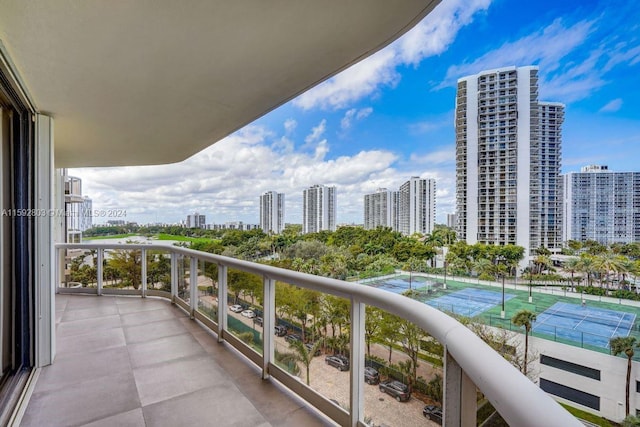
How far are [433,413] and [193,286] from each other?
3.97 m

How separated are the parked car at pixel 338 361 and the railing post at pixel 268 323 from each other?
742mm

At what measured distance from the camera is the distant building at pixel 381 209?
1444 centimetres

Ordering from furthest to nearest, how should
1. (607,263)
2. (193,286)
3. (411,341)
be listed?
(193,286), (607,263), (411,341)

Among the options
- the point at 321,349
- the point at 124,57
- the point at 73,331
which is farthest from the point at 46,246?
the point at 321,349

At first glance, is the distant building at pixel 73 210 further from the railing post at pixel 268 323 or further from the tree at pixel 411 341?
the tree at pixel 411 341

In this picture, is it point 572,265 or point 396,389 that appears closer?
point 396,389

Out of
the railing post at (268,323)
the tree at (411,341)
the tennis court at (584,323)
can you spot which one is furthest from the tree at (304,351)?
the tennis court at (584,323)

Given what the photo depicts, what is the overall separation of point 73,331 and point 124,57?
12.5ft

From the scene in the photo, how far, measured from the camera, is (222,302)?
3.66 m

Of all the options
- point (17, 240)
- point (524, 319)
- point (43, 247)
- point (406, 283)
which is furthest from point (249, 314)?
point (406, 283)

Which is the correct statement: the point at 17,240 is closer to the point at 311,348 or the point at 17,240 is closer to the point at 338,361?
the point at 311,348

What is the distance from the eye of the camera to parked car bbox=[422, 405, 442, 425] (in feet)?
3.84

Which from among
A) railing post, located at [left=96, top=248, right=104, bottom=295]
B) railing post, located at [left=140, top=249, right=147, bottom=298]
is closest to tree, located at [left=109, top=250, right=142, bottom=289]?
railing post, located at [left=140, top=249, right=147, bottom=298]

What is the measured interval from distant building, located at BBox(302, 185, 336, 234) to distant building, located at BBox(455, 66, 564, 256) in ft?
30.7
